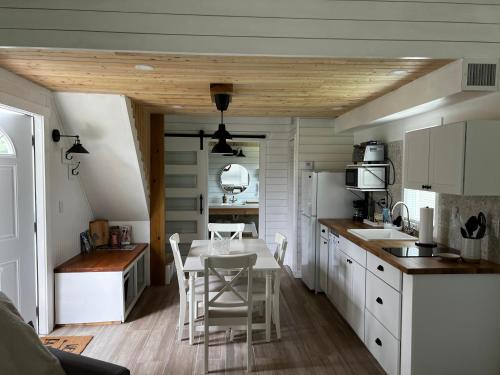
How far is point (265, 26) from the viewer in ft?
6.89

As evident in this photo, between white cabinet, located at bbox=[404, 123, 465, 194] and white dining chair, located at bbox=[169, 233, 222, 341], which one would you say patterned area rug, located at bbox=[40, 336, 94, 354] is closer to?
white dining chair, located at bbox=[169, 233, 222, 341]

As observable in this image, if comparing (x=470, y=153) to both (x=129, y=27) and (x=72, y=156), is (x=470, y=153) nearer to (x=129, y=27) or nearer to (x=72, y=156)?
(x=129, y=27)

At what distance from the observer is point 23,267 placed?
10.0 feet

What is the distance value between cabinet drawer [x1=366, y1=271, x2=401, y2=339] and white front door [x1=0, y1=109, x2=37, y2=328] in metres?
3.07

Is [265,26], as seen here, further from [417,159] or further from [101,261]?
[101,261]

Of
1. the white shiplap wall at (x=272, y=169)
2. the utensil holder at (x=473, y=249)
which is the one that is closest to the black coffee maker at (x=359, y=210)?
the white shiplap wall at (x=272, y=169)

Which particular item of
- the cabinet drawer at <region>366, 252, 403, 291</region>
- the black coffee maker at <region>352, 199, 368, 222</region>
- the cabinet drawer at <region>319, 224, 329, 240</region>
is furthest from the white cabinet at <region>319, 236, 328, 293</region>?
the cabinet drawer at <region>366, 252, 403, 291</region>

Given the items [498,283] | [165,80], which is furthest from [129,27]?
[498,283]

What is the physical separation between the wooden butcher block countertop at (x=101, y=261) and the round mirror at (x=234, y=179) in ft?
11.5

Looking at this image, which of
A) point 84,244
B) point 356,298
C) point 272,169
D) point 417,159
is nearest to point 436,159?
point 417,159

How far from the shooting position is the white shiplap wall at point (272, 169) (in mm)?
5484

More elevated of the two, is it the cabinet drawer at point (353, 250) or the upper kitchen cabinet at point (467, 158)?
the upper kitchen cabinet at point (467, 158)

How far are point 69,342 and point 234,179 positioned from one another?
4940 millimetres

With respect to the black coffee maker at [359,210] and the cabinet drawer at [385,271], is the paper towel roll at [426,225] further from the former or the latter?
the black coffee maker at [359,210]
